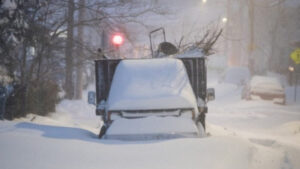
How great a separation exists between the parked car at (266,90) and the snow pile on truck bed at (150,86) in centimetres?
1385

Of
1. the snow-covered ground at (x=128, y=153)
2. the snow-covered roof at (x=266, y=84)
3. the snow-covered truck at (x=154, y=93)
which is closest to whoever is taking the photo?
the snow-covered ground at (x=128, y=153)

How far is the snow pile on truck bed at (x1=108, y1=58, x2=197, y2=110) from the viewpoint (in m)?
5.32

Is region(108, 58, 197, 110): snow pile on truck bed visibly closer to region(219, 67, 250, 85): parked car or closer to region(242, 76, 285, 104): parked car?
region(242, 76, 285, 104): parked car

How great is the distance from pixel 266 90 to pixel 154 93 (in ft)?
49.5

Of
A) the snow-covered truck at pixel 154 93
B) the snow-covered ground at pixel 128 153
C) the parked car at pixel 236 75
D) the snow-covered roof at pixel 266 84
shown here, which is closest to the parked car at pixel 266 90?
the snow-covered roof at pixel 266 84

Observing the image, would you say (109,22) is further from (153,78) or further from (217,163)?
(217,163)

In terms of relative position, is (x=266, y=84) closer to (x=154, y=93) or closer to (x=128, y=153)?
(x=154, y=93)

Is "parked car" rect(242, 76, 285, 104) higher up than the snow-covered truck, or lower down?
lower down

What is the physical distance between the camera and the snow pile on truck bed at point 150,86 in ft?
17.5

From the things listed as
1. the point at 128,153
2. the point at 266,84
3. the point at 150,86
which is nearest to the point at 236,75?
the point at 266,84

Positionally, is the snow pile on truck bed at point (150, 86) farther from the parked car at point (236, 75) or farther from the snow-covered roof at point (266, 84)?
the parked car at point (236, 75)

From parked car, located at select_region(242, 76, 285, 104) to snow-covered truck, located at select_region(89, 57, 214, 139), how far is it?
13.3 metres

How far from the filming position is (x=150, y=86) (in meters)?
5.69

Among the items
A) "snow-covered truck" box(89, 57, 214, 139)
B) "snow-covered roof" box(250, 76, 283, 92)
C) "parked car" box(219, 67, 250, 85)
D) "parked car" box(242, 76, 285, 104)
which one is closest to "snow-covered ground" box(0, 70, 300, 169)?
"snow-covered truck" box(89, 57, 214, 139)
